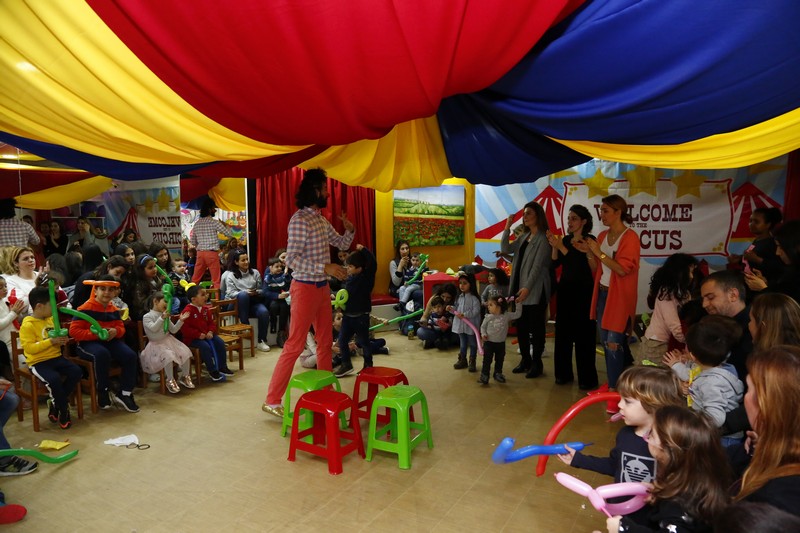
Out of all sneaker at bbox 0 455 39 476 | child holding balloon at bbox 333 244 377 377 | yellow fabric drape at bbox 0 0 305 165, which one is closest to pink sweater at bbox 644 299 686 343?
child holding balloon at bbox 333 244 377 377

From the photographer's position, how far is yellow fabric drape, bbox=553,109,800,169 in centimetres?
281

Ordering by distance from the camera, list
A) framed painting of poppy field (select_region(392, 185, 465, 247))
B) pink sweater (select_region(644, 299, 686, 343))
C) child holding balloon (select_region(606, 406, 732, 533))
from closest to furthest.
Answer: child holding balloon (select_region(606, 406, 732, 533)) < pink sweater (select_region(644, 299, 686, 343)) < framed painting of poppy field (select_region(392, 185, 465, 247))

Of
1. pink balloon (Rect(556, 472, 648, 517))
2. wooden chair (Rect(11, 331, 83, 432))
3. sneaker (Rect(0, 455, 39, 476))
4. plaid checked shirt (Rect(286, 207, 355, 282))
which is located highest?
plaid checked shirt (Rect(286, 207, 355, 282))

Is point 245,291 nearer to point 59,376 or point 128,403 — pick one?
point 128,403

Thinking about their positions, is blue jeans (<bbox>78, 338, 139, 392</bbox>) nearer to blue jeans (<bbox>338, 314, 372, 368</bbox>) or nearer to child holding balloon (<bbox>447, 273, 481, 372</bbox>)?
blue jeans (<bbox>338, 314, 372, 368</bbox>)

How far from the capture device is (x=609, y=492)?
5.12 ft

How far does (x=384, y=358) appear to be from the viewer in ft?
17.2

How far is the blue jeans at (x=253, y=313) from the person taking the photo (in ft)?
18.1

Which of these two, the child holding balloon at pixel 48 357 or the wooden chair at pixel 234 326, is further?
the wooden chair at pixel 234 326

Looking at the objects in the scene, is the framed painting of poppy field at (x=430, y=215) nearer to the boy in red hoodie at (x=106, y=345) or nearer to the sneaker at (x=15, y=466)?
the boy in red hoodie at (x=106, y=345)

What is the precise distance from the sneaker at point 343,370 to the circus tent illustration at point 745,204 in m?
4.07

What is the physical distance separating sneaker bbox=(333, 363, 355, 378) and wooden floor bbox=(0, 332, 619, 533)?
0.83m

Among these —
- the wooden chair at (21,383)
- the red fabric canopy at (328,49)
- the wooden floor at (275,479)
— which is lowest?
the wooden floor at (275,479)

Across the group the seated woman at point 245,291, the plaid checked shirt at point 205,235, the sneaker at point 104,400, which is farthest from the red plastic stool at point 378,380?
the plaid checked shirt at point 205,235
